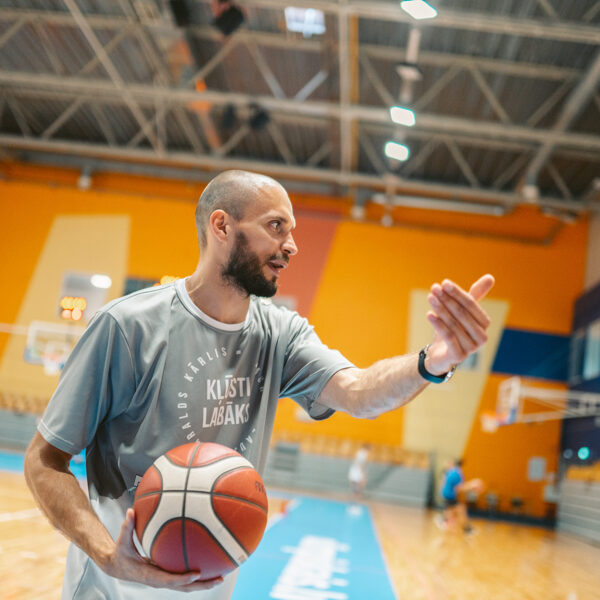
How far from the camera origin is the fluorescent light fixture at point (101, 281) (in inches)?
755

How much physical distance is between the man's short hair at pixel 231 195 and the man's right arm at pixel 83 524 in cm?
80

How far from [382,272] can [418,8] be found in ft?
33.7

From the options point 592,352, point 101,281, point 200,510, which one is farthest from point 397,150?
point 200,510

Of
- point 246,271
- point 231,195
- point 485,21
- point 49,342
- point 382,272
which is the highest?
point 485,21

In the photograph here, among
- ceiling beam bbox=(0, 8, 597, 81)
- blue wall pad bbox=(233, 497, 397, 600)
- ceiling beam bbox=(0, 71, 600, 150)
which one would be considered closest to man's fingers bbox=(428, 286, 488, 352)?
blue wall pad bbox=(233, 497, 397, 600)

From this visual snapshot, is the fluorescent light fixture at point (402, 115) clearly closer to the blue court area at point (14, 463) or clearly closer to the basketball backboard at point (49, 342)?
the blue court area at point (14, 463)

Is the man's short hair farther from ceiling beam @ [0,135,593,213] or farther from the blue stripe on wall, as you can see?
the blue stripe on wall

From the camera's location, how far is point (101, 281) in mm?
19281

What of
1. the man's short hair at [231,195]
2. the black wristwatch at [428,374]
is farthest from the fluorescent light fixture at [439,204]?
the black wristwatch at [428,374]

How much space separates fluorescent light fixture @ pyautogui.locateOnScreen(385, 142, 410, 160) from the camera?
14603 millimetres

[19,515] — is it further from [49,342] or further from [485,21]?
[49,342]

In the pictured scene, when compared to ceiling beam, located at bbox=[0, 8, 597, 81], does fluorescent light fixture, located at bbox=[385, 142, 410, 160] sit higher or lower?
lower

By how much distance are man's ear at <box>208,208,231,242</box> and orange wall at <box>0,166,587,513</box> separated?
16531 millimetres

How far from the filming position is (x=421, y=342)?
18578 mm
